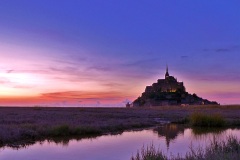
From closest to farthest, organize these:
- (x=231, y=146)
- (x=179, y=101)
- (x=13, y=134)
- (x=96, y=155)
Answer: (x=231, y=146), (x=96, y=155), (x=13, y=134), (x=179, y=101)

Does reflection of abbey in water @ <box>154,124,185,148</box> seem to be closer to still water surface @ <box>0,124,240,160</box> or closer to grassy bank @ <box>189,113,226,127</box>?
still water surface @ <box>0,124,240,160</box>

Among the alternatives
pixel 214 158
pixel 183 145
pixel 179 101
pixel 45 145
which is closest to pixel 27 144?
pixel 45 145

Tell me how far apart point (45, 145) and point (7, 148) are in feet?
8.26

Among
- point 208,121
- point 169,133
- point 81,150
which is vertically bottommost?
point 81,150

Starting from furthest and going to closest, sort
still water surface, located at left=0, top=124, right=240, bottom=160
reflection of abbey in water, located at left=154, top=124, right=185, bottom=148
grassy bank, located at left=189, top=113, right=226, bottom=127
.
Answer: grassy bank, located at left=189, top=113, right=226, bottom=127
reflection of abbey in water, located at left=154, top=124, right=185, bottom=148
still water surface, located at left=0, top=124, right=240, bottom=160

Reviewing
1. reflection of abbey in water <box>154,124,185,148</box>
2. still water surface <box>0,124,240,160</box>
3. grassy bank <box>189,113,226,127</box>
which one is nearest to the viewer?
still water surface <box>0,124,240,160</box>

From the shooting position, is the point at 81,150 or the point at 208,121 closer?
the point at 81,150

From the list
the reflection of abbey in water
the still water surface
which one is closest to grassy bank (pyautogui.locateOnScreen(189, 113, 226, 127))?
the reflection of abbey in water

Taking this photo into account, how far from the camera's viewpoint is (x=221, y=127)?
36.8 meters

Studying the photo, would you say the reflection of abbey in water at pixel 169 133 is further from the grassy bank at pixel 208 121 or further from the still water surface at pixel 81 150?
the grassy bank at pixel 208 121

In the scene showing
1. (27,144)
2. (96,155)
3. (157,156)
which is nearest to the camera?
Answer: (157,156)

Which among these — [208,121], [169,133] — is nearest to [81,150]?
[169,133]

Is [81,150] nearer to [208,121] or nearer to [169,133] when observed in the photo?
[169,133]

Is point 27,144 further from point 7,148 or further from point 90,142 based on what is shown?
point 90,142
